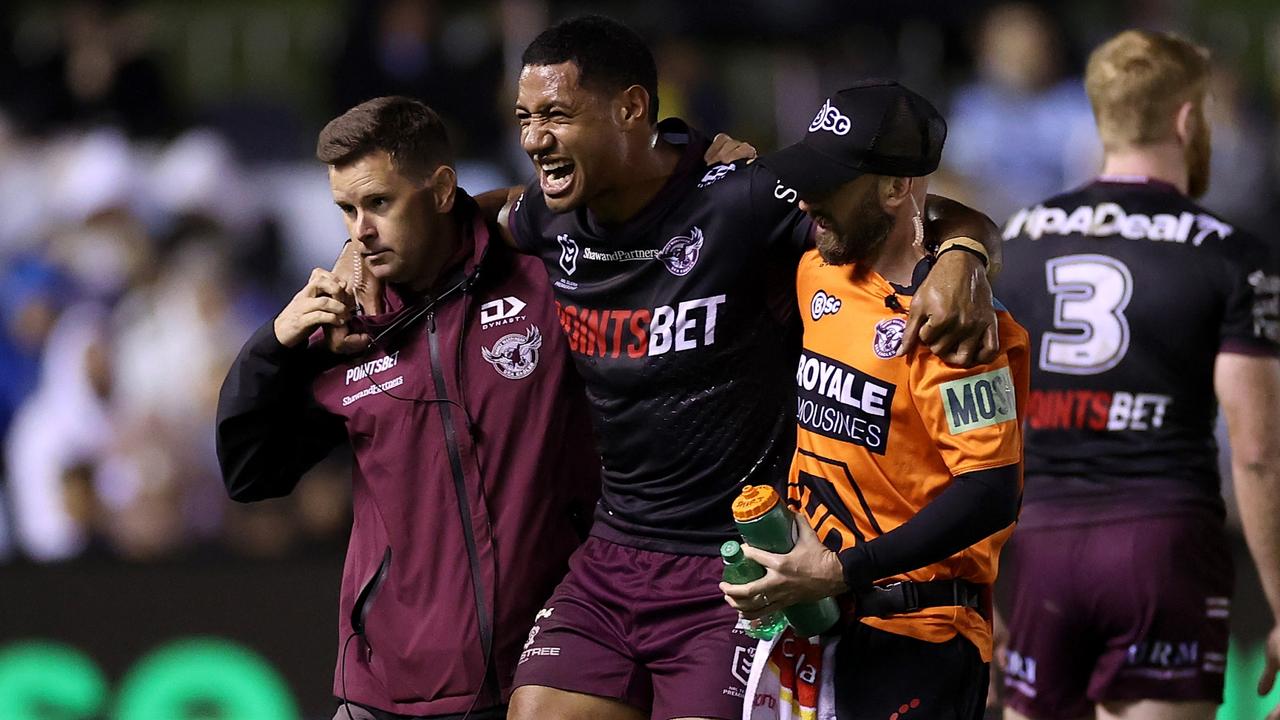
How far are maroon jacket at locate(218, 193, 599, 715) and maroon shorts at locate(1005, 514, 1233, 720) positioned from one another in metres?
1.69

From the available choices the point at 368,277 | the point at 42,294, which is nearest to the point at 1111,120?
the point at 368,277

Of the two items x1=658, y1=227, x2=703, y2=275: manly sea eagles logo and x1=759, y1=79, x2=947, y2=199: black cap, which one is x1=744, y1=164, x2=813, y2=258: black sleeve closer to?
x1=658, y1=227, x2=703, y2=275: manly sea eagles logo

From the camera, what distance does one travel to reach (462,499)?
4465mm

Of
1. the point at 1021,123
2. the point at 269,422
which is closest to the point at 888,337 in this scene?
the point at 269,422

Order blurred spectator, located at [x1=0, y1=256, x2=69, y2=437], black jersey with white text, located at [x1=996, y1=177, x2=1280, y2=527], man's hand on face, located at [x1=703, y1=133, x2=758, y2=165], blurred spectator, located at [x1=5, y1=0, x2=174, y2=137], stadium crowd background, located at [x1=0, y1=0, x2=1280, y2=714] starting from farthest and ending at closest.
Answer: blurred spectator, located at [x1=5, y1=0, x2=174, y2=137] < blurred spectator, located at [x1=0, y1=256, x2=69, y2=437] < stadium crowd background, located at [x1=0, y1=0, x2=1280, y2=714] < black jersey with white text, located at [x1=996, y1=177, x2=1280, y2=527] < man's hand on face, located at [x1=703, y1=133, x2=758, y2=165]

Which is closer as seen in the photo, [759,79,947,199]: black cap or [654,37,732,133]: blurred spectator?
[759,79,947,199]: black cap

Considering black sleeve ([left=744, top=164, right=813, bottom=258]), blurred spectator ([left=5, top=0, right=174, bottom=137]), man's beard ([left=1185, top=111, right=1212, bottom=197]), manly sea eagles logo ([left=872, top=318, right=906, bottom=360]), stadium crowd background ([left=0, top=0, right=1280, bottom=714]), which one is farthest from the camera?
blurred spectator ([left=5, top=0, right=174, bottom=137])

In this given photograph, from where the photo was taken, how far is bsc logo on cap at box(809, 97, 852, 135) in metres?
3.85

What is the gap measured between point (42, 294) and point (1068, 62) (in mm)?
6062

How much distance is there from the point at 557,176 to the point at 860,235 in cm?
82

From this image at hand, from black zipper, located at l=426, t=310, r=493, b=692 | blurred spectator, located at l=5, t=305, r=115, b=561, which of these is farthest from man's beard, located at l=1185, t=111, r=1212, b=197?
blurred spectator, located at l=5, t=305, r=115, b=561

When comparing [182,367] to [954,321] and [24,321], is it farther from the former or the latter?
[954,321]

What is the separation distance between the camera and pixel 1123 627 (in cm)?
532

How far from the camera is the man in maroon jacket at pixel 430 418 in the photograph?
4.44 metres
